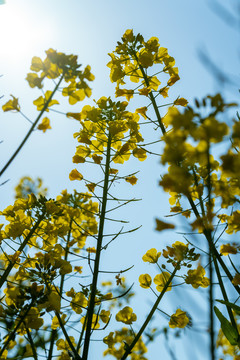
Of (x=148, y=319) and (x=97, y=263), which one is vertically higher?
(x=97, y=263)

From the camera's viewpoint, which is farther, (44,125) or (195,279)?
(195,279)

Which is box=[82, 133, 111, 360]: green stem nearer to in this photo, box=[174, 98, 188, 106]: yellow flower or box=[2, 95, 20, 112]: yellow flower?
box=[174, 98, 188, 106]: yellow flower

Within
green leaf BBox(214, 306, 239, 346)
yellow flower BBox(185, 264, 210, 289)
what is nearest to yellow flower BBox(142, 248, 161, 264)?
yellow flower BBox(185, 264, 210, 289)

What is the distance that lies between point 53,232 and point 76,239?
49 centimetres

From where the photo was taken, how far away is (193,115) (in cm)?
137

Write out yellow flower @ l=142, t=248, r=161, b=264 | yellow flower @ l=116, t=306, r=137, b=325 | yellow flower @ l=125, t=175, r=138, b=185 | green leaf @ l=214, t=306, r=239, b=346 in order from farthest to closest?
yellow flower @ l=125, t=175, r=138, b=185 → yellow flower @ l=142, t=248, r=161, b=264 → yellow flower @ l=116, t=306, r=137, b=325 → green leaf @ l=214, t=306, r=239, b=346

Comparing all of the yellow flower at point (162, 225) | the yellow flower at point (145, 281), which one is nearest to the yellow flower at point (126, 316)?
the yellow flower at point (145, 281)

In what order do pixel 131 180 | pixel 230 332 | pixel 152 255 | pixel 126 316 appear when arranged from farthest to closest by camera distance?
1. pixel 131 180
2. pixel 152 255
3. pixel 126 316
4. pixel 230 332

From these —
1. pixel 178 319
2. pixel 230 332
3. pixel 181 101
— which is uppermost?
pixel 181 101

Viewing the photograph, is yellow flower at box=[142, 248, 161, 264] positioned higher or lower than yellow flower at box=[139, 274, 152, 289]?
higher

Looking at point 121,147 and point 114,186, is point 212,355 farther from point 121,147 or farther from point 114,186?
point 121,147

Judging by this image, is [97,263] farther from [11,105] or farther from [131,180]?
[11,105]

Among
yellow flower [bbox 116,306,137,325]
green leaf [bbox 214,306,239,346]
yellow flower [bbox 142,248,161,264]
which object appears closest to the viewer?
green leaf [bbox 214,306,239,346]

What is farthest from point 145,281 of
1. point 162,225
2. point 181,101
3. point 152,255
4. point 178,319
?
point 181,101
